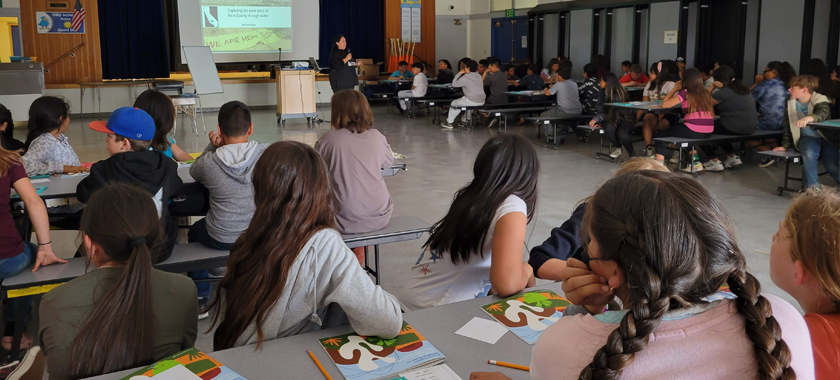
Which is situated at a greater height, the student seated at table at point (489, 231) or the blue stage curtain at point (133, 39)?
the blue stage curtain at point (133, 39)

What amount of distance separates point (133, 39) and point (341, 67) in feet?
14.9

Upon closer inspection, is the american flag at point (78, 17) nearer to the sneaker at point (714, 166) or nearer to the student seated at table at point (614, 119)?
the student seated at table at point (614, 119)

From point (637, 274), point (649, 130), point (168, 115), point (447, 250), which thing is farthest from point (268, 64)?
point (637, 274)

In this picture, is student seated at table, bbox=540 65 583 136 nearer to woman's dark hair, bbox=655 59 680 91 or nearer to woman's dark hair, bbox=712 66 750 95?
woman's dark hair, bbox=655 59 680 91

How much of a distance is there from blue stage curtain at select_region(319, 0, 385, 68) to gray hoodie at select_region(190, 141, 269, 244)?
1225 cm

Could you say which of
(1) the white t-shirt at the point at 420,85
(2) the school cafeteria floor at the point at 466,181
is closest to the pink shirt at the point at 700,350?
(2) the school cafeteria floor at the point at 466,181

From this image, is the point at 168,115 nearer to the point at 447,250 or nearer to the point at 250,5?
the point at 447,250

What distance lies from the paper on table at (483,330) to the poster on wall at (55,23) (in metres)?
12.5

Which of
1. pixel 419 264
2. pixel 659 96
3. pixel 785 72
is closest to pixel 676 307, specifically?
pixel 419 264

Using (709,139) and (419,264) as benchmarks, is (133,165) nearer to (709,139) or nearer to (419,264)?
(419,264)

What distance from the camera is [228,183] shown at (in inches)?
126

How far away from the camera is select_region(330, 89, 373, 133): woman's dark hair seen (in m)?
3.51

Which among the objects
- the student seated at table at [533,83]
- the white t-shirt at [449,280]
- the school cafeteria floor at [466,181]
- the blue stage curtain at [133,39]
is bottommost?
the school cafeteria floor at [466,181]

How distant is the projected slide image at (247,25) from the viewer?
1300 centimetres
